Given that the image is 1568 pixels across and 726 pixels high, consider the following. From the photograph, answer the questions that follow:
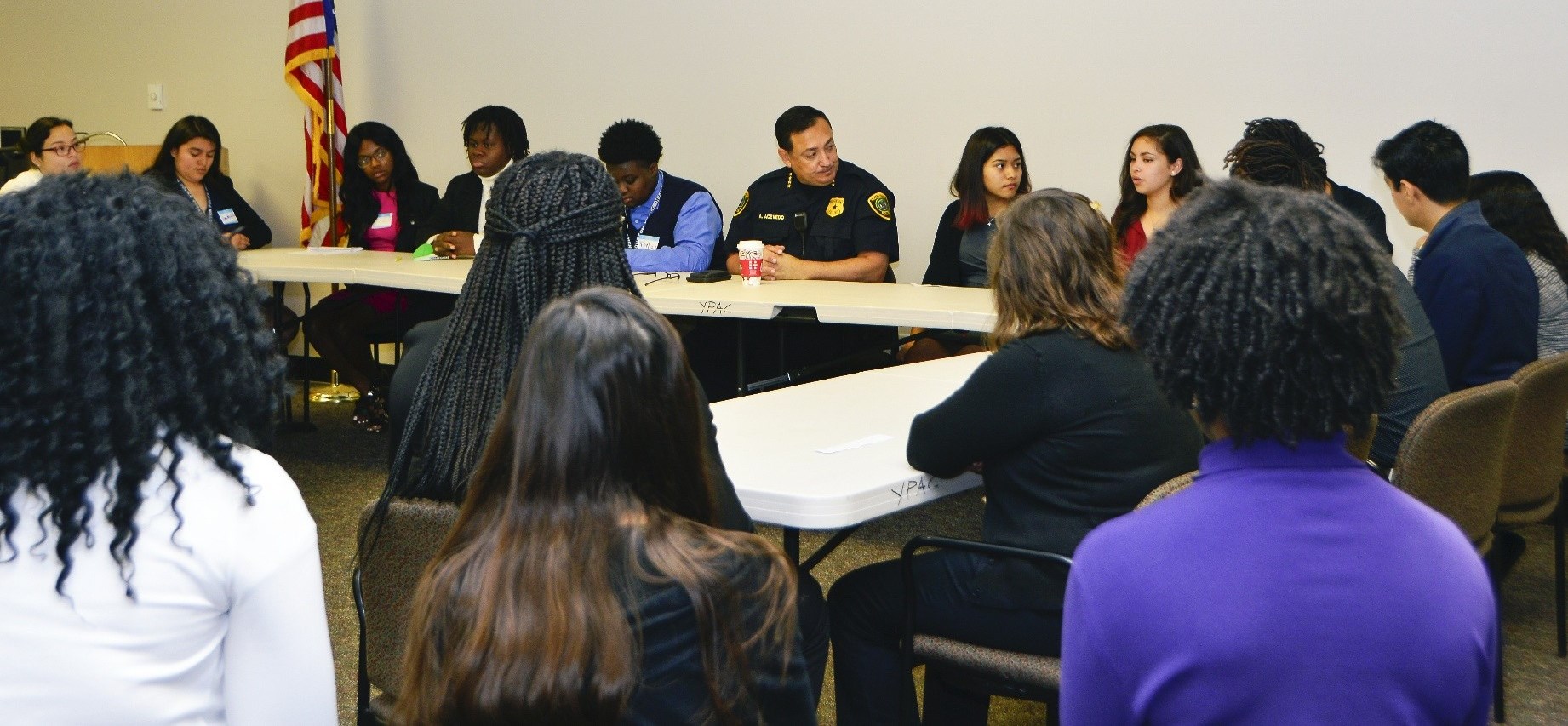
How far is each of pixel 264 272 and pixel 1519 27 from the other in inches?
172

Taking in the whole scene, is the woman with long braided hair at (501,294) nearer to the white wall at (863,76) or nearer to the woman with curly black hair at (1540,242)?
the woman with curly black hair at (1540,242)

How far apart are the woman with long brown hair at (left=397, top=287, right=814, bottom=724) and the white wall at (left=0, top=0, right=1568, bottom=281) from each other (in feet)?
13.2

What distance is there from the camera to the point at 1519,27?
4.23 m

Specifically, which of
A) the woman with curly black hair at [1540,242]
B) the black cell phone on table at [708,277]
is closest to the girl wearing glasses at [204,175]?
the black cell phone on table at [708,277]

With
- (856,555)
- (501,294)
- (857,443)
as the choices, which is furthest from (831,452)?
(856,555)

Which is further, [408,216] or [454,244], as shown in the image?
[408,216]

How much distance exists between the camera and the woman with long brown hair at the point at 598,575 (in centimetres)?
105

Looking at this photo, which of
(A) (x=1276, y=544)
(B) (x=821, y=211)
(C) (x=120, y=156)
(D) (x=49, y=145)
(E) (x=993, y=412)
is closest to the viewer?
(A) (x=1276, y=544)

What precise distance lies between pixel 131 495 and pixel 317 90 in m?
5.66

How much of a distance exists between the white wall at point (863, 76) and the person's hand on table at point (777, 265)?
1069 mm

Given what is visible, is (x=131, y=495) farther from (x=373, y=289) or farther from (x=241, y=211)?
(x=241, y=211)

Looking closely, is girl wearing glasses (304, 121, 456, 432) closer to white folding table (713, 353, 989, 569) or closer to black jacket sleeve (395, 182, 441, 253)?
black jacket sleeve (395, 182, 441, 253)

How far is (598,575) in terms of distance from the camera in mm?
1078

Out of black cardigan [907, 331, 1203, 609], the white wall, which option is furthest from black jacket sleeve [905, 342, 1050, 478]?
the white wall
